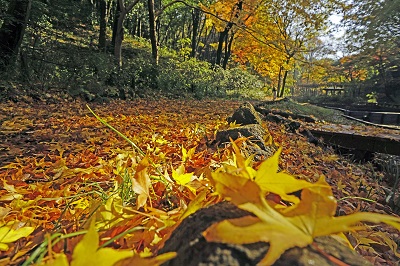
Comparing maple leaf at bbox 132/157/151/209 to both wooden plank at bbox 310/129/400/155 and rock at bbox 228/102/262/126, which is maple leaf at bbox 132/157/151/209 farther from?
wooden plank at bbox 310/129/400/155

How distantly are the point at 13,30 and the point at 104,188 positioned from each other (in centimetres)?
598

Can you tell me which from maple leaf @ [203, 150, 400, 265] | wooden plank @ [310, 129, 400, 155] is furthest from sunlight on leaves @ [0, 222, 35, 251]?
wooden plank @ [310, 129, 400, 155]

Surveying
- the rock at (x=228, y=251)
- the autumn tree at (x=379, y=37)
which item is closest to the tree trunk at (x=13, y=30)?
the rock at (x=228, y=251)

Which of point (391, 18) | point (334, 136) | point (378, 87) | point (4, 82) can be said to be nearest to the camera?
point (334, 136)

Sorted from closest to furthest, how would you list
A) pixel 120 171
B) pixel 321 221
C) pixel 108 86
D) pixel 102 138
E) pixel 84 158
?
pixel 321 221, pixel 120 171, pixel 84 158, pixel 102 138, pixel 108 86

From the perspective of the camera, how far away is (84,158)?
5.99 feet

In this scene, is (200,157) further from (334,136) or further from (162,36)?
(162,36)

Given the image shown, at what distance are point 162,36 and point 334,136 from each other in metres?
30.7

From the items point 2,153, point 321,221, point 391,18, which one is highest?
point 391,18

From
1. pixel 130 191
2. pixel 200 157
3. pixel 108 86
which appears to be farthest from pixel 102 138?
pixel 108 86

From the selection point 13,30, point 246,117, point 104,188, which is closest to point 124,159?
point 104,188

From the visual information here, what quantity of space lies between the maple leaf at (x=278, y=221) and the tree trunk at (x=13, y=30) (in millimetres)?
6394

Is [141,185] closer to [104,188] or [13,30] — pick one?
[104,188]

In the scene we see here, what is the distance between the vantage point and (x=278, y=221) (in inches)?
12.9
